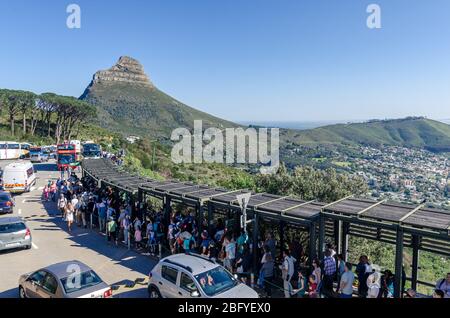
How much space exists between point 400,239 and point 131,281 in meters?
8.05

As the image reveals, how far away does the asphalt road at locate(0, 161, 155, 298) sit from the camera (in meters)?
12.0

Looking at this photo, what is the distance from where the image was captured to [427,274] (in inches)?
814

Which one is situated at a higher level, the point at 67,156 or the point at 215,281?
the point at 67,156

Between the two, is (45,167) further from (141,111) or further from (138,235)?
(141,111)

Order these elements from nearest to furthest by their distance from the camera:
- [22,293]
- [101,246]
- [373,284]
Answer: [373,284]
[22,293]
[101,246]

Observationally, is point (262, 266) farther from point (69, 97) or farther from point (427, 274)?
point (69, 97)

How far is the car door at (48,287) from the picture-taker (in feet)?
30.0

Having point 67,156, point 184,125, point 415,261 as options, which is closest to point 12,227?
point 415,261

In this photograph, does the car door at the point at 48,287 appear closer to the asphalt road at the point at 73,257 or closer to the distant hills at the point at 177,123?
the asphalt road at the point at 73,257

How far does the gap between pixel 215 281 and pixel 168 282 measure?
1.30m

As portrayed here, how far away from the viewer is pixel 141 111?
144375mm

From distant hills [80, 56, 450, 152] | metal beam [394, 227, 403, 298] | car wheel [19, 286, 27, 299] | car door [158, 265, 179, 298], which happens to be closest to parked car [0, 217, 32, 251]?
car wheel [19, 286, 27, 299]

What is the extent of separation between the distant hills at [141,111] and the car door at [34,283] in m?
108
